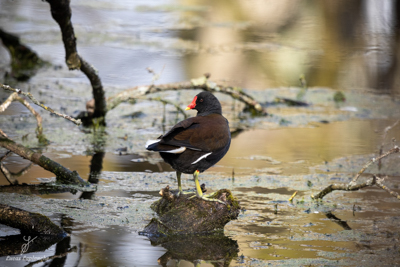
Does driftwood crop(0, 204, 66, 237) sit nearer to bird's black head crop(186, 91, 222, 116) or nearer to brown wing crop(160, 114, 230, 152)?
brown wing crop(160, 114, 230, 152)

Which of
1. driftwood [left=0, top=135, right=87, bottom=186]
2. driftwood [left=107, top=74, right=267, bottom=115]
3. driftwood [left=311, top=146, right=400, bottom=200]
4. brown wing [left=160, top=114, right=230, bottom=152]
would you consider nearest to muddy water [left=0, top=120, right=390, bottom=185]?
driftwood [left=0, top=135, right=87, bottom=186]

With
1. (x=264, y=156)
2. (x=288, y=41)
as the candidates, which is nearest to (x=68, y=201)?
(x=264, y=156)

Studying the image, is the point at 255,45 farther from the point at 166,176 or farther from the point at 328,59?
the point at 166,176

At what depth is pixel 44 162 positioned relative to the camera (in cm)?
538

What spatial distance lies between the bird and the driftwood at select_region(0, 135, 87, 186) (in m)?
1.35

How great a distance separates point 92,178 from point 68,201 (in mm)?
815

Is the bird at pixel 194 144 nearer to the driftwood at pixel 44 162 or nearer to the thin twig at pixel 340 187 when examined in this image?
the thin twig at pixel 340 187

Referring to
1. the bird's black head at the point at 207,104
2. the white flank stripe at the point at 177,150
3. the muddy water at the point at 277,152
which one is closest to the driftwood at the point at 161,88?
the muddy water at the point at 277,152

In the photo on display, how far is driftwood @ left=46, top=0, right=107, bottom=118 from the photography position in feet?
19.0

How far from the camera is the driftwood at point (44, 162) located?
211 inches

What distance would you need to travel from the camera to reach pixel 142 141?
7.41m

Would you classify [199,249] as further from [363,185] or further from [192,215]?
[363,185]

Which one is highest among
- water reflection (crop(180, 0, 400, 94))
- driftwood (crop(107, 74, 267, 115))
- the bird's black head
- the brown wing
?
water reflection (crop(180, 0, 400, 94))

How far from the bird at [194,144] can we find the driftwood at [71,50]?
2140 mm
